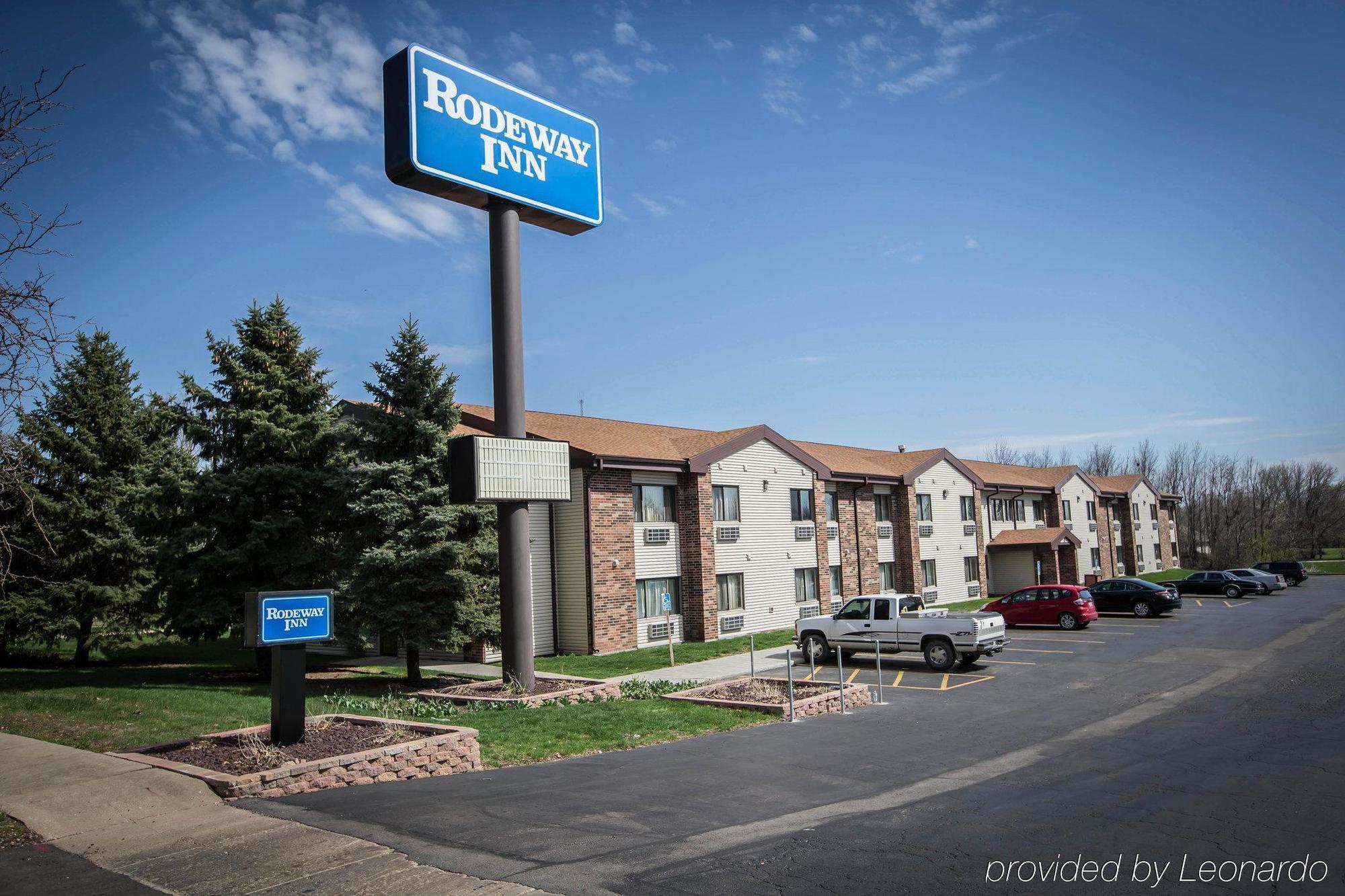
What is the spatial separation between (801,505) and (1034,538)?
1833 cm

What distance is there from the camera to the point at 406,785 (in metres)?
9.78

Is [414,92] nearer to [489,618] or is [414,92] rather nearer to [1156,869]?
[489,618]

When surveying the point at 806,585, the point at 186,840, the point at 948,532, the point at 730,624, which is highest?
the point at 948,532

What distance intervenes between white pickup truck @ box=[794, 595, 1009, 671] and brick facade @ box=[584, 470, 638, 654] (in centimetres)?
585

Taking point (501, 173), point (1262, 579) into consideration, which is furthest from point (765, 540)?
point (1262, 579)

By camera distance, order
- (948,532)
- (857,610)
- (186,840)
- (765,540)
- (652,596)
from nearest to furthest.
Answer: (186,840) → (857,610) → (652,596) → (765,540) → (948,532)

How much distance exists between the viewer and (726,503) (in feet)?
102

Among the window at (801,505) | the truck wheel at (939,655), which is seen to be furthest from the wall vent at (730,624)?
the truck wheel at (939,655)

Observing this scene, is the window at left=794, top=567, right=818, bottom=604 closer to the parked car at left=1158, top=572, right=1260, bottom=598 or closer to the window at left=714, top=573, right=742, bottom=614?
the window at left=714, top=573, right=742, bottom=614

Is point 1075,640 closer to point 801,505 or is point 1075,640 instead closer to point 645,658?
point 801,505

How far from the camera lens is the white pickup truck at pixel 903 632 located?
20.9 meters

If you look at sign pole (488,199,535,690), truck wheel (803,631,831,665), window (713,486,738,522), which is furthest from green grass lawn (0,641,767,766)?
window (713,486,738,522)

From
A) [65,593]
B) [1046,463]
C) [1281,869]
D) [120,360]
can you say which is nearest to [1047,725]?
[1281,869]

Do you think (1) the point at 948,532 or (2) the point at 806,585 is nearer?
(2) the point at 806,585
